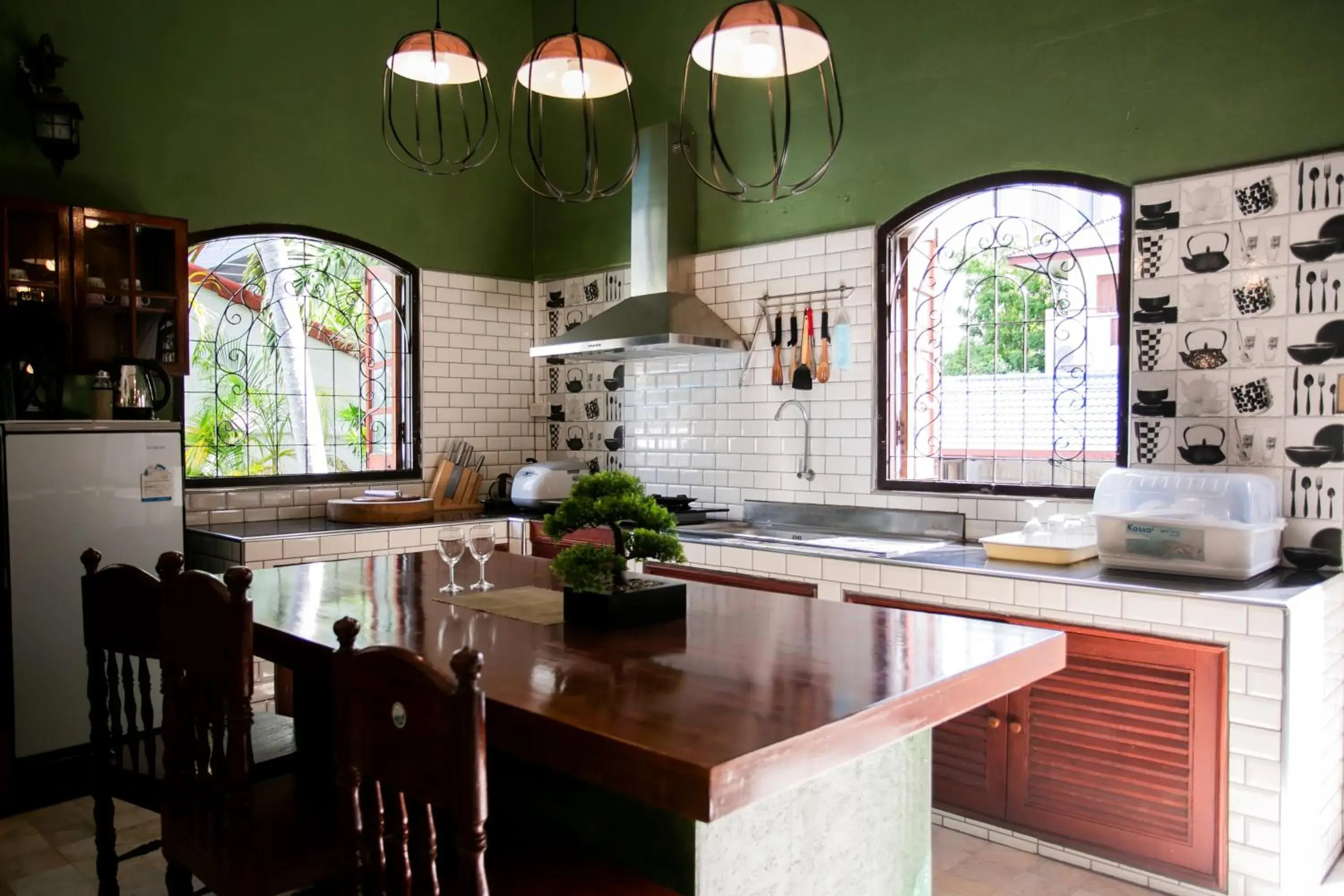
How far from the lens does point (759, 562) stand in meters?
3.75

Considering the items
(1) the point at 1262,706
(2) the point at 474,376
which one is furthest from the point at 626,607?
(2) the point at 474,376

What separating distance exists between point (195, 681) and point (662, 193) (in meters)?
3.41

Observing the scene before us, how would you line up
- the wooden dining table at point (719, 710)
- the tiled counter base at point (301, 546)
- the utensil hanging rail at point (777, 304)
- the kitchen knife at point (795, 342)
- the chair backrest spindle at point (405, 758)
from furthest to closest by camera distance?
the kitchen knife at point (795, 342) < the utensil hanging rail at point (777, 304) < the tiled counter base at point (301, 546) < the wooden dining table at point (719, 710) < the chair backrest spindle at point (405, 758)

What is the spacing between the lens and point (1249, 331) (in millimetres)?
3184

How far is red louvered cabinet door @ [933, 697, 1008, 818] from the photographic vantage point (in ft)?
10.2

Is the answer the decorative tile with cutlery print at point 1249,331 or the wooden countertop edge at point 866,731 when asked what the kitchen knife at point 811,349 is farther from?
the wooden countertop edge at point 866,731

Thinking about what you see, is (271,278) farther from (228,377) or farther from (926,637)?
(926,637)

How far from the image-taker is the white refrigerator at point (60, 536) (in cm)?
349

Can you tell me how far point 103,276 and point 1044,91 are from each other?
3.69m

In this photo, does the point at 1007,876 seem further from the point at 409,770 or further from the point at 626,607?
the point at 409,770

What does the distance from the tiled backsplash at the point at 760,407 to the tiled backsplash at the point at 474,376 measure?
1.35 feet

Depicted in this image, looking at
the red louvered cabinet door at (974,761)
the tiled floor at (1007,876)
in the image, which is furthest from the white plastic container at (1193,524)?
the tiled floor at (1007,876)

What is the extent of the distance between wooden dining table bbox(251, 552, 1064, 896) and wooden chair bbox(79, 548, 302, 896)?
0.75ft

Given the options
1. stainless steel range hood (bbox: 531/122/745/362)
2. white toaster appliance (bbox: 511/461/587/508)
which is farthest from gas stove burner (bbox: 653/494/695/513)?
stainless steel range hood (bbox: 531/122/745/362)
